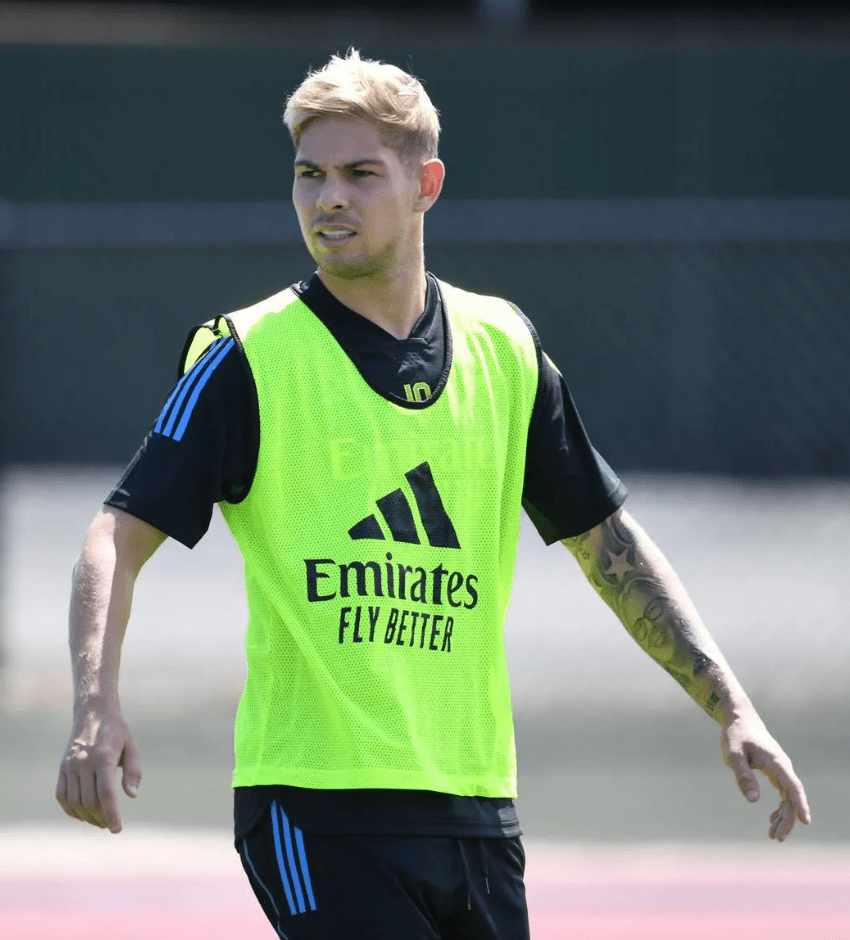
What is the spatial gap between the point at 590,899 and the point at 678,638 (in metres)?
2.69

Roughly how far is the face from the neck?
3cm

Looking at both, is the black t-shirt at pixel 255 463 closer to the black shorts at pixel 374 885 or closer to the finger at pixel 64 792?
the black shorts at pixel 374 885

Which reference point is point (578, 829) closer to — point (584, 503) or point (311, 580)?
point (584, 503)

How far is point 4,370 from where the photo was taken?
30.0 ft

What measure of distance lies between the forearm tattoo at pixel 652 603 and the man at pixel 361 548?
92 mm

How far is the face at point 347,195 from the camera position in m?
3.28

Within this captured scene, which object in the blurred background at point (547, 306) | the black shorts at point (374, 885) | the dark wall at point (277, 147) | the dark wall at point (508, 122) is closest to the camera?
the black shorts at point (374, 885)

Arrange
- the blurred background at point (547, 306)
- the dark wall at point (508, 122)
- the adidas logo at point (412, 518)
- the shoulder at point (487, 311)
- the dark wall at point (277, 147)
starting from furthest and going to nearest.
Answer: the dark wall at point (508, 122)
the dark wall at point (277, 147)
the blurred background at point (547, 306)
the shoulder at point (487, 311)
the adidas logo at point (412, 518)

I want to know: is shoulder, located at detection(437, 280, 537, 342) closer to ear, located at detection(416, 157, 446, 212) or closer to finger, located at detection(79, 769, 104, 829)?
ear, located at detection(416, 157, 446, 212)

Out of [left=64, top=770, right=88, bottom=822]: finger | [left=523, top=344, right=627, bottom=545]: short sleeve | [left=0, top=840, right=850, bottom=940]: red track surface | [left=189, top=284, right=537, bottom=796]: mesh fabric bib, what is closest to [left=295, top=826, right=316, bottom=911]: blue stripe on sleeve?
[left=189, top=284, right=537, bottom=796]: mesh fabric bib

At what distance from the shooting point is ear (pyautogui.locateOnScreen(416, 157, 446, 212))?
3.44 metres

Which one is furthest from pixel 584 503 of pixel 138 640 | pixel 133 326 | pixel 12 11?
pixel 12 11

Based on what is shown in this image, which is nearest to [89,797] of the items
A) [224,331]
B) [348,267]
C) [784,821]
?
[224,331]

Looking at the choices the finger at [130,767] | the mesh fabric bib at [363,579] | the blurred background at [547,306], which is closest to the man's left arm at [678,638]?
the mesh fabric bib at [363,579]
